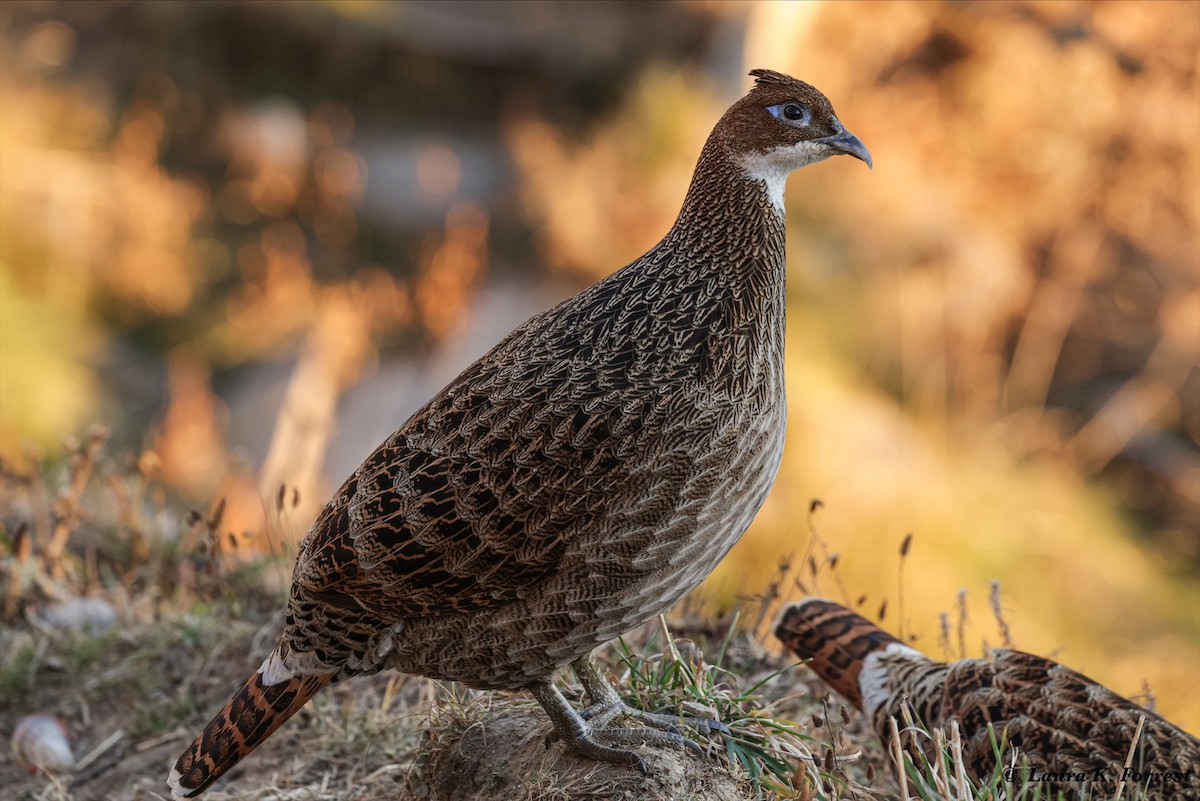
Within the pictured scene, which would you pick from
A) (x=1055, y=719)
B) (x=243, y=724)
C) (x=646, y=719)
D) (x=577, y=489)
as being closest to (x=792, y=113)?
(x=577, y=489)

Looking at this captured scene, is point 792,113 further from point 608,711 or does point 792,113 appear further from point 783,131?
point 608,711

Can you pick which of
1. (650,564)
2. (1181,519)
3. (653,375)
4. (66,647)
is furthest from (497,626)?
(1181,519)

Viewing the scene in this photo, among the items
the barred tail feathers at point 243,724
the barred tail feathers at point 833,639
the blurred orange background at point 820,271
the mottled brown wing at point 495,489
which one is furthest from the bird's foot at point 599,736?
the blurred orange background at point 820,271

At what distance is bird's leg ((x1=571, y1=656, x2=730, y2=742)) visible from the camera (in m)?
2.62

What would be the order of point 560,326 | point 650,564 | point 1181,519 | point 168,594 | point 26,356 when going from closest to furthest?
point 650,564 < point 560,326 < point 168,594 < point 26,356 < point 1181,519

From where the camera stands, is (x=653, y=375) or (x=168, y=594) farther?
(x=168, y=594)

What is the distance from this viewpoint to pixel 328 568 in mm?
2508

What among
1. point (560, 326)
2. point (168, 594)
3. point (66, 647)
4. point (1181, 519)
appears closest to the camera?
point (560, 326)

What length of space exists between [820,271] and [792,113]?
20.5 feet

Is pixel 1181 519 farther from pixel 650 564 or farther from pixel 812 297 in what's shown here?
pixel 650 564

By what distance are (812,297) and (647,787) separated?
21.6ft

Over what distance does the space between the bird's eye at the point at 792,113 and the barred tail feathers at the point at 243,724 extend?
5.47 ft

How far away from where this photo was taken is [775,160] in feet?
8.83

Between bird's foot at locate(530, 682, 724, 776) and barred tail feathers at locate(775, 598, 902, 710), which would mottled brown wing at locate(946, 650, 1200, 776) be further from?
bird's foot at locate(530, 682, 724, 776)
